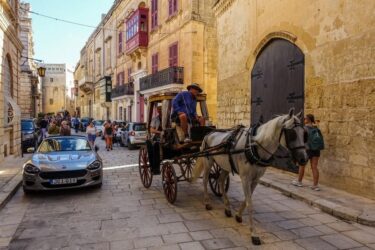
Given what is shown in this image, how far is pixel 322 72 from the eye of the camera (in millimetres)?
7539

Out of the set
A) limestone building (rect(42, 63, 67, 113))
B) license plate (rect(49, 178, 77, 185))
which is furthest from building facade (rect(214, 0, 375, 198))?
limestone building (rect(42, 63, 67, 113))

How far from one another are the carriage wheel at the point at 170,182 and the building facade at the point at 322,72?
2087mm

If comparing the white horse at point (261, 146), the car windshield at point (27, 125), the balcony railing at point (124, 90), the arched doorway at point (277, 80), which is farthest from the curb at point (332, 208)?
the balcony railing at point (124, 90)

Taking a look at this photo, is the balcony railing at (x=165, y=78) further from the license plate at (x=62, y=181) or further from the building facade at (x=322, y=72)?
the license plate at (x=62, y=181)

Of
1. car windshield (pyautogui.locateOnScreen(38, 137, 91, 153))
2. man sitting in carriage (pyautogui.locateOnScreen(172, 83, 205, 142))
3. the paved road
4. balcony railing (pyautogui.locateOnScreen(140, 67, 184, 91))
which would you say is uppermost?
balcony railing (pyautogui.locateOnScreen(140, 67, 184, 91))

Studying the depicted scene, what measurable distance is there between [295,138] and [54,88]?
247 feet

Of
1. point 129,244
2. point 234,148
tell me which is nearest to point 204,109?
point 234,148

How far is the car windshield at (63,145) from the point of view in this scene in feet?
25.6

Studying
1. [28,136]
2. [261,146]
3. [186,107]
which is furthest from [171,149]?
[28,136]

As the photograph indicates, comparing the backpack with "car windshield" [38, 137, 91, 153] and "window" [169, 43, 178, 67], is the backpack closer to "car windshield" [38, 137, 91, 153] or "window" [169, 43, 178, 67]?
"car windshield" [38, 137, 91, 153]

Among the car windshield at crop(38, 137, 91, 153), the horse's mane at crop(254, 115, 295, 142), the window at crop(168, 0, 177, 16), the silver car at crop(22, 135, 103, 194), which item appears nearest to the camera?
the horse's mane at crop(254, 115, 295, 142)

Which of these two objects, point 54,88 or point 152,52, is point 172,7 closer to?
point 152,52

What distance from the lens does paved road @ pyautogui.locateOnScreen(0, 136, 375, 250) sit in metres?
4.26

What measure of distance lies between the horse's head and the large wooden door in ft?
15.0
